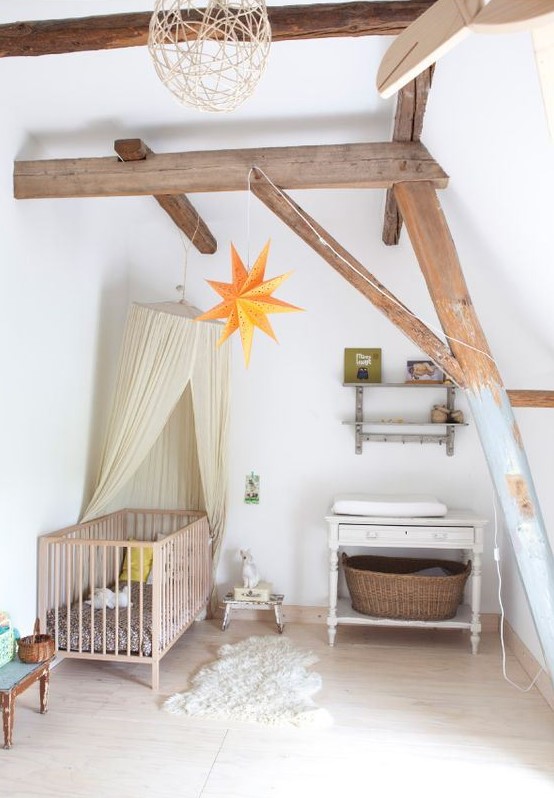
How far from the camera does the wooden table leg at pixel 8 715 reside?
2.79m

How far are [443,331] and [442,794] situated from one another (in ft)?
6.19

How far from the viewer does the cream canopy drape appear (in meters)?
4.09

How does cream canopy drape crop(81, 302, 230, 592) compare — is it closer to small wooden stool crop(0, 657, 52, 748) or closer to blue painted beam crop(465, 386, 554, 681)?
small wooden stool crop(0, 657, 52, 748)

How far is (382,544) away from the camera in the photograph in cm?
419

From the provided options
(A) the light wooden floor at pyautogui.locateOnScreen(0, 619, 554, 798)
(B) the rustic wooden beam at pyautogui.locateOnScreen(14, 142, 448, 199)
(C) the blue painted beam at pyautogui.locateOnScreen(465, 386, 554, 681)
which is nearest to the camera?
(A) the light wooden floor at pyautogui.locateOnScreen(0, 619, 554, 798)

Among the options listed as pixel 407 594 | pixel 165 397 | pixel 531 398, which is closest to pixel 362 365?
pixel 165 397

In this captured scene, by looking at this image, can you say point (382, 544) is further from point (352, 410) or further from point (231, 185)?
point (231, 185)

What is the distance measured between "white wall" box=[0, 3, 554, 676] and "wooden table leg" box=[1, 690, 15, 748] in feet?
2.15

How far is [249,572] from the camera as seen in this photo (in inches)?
177

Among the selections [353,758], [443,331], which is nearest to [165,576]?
[353,758]

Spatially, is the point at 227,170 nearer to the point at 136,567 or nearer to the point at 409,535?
the point at 409,535

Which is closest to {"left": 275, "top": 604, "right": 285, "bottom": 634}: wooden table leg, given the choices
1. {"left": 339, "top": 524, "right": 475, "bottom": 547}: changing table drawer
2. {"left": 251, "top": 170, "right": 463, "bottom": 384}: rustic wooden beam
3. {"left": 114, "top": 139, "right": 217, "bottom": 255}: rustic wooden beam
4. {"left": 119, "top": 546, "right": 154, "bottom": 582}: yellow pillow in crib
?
{"left": 339, "top": 524, "right": 475, "bottom": 547}: changing table drawer

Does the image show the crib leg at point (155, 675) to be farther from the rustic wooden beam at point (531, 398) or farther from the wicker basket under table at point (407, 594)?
the rustic wooden beam at point (531, 398)

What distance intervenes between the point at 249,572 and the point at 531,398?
2249 mm
